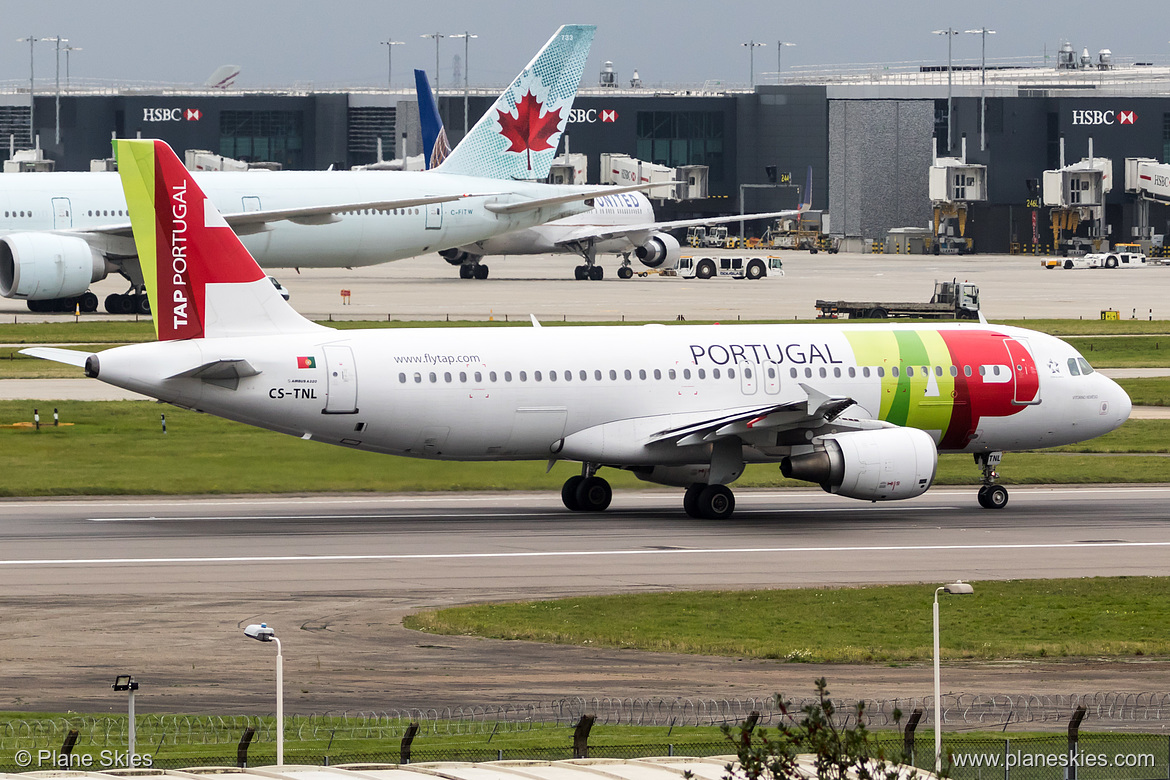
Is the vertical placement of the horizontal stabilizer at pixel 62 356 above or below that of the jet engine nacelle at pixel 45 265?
below

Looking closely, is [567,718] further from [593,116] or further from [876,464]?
[593,116]

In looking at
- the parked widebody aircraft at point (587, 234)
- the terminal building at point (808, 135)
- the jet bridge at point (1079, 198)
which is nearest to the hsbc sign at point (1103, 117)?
the terminal building at point (808, 135)

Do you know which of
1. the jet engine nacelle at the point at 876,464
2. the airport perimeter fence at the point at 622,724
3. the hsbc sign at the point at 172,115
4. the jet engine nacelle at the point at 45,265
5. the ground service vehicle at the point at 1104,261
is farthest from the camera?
the hsbc sign at the point at 172,115

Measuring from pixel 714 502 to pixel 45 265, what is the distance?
45.6 metres

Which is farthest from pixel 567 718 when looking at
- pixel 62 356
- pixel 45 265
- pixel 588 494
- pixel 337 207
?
pixel 45 265

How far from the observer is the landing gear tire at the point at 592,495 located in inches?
1654

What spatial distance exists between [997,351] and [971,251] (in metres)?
131

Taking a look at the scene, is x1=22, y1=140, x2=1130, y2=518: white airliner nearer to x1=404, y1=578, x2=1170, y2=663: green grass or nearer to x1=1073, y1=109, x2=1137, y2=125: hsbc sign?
x1=404, y1=578, x2=1170, y2=663: green grass

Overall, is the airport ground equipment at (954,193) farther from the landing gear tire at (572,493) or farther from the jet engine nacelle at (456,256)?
the landing gear tire at (572,493)

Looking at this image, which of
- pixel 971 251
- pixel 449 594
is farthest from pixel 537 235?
Answer: pixel 449 594

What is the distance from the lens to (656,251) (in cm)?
12394

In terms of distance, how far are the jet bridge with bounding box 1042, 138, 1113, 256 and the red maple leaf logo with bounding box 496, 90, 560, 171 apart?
279 feet

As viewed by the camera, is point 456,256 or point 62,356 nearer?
point 62,356

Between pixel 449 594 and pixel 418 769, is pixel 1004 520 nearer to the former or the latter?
pixel 449 594
